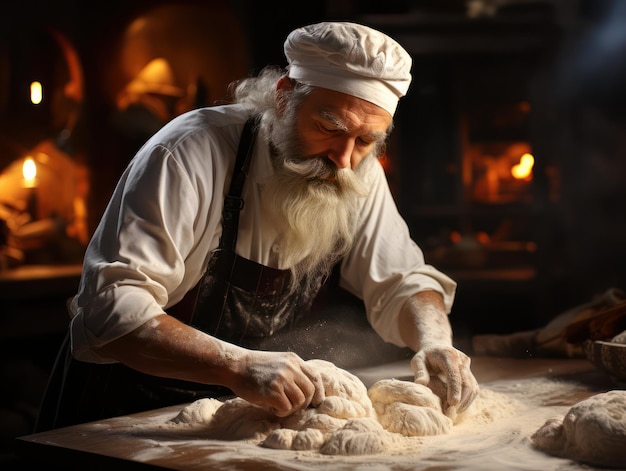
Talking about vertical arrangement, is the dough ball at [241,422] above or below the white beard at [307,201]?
below

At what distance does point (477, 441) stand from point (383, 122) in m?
1.05

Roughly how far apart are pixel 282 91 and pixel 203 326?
813mm

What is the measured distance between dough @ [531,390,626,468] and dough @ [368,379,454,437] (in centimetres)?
26

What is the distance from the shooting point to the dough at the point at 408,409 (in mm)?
2219

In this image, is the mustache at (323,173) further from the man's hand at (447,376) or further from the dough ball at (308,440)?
the dough ball at (308,440)

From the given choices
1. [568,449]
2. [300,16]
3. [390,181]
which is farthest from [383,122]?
[390,181]

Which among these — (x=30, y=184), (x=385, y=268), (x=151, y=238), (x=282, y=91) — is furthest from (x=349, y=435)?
(x=30, y=184)

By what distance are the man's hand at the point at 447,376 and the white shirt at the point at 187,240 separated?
39 centimetres

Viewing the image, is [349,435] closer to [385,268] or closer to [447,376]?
[447,376]

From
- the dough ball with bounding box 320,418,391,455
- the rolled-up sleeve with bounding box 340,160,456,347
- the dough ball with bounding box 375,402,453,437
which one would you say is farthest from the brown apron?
the dough ball with bounding box 320,418,391,455

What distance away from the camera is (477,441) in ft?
7.07

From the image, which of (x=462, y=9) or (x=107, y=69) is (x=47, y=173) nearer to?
(x=107, y=69)

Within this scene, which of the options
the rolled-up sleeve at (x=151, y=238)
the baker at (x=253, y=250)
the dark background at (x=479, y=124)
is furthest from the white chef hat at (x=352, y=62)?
the dark background at (x=479, y=124)

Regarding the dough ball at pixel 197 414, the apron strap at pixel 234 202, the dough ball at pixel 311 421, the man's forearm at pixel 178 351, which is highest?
the apron strap at pixel 234 202
